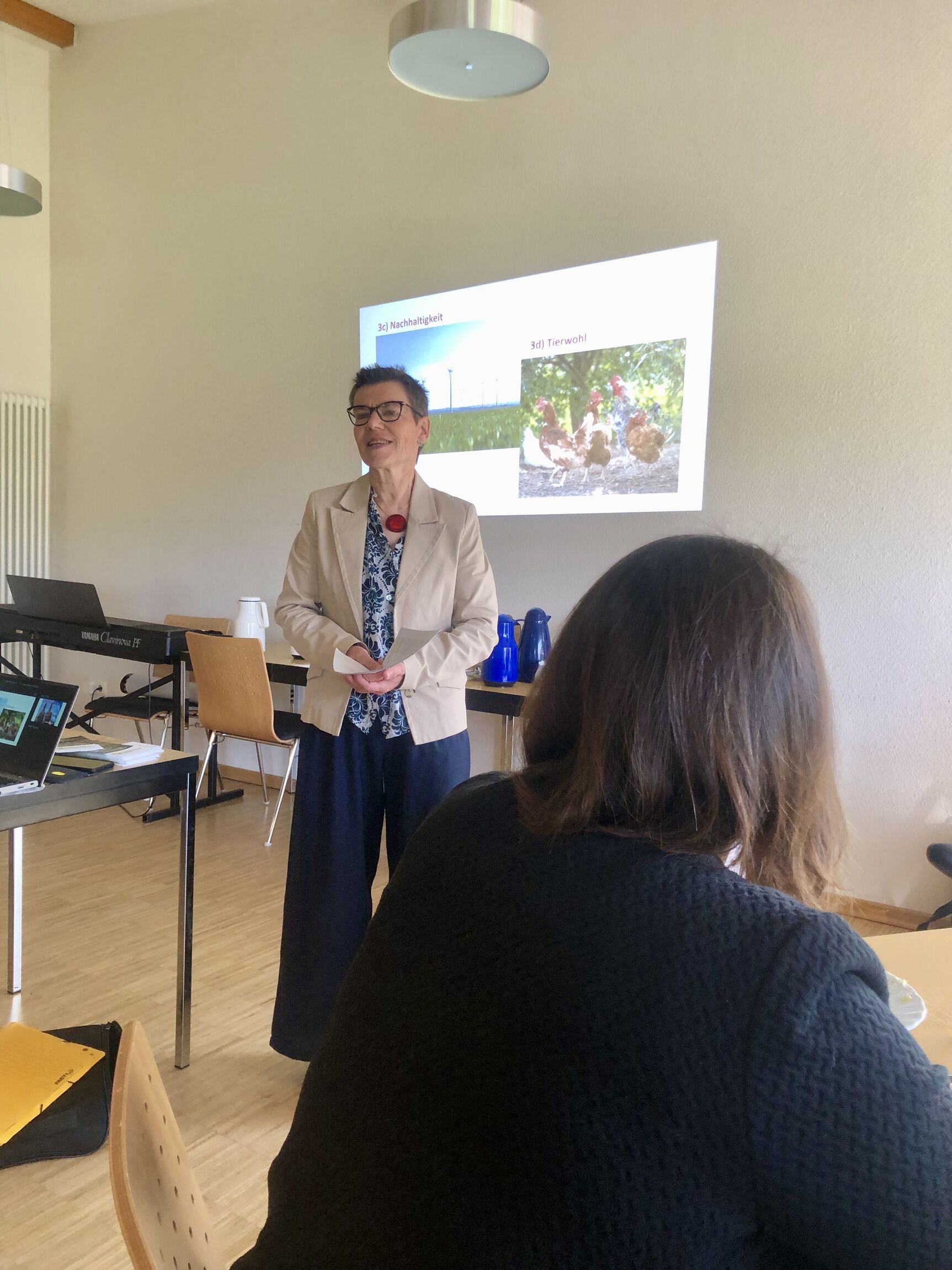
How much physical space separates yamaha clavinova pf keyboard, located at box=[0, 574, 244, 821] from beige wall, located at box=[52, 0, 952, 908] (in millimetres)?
777

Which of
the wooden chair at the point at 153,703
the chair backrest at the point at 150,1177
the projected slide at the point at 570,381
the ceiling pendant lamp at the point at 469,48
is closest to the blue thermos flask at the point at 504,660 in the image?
the projected slide at the point at 570,381

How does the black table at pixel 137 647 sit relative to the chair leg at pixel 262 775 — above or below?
above

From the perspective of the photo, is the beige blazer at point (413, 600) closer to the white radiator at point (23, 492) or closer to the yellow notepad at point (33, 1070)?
the yellow notepad at point (33, 1070)

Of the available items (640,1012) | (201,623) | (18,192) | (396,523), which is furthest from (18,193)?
(640,1012)

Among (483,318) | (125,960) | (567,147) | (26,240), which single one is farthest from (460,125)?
(125,960)

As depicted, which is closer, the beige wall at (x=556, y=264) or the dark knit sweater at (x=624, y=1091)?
the dark knit sweater at (x=624, y=1091)

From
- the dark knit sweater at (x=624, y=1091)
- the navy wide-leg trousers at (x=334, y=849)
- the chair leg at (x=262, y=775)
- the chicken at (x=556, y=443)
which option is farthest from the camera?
the chair leg at (x=262, y=775)

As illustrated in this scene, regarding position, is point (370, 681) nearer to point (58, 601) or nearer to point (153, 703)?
point (153, 703)

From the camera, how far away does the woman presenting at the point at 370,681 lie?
197 centimetres

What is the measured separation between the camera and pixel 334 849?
1970 mm

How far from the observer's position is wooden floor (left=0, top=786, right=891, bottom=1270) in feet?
5.27

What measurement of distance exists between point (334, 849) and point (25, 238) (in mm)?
4992

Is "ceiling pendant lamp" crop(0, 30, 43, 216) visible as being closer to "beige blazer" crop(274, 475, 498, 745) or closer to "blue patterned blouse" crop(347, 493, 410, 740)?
"beige blazer" crop(274, 475, 498, 745)

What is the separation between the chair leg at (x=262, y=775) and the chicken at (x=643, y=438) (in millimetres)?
2238
